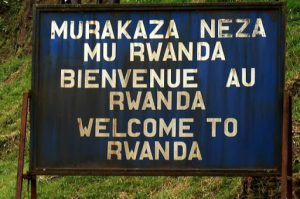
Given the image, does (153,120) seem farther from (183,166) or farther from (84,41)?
(84,41)

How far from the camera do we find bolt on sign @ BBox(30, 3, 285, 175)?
Result: 692 cm

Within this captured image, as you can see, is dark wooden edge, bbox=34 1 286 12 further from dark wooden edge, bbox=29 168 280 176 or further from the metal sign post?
dark wooden edge, bbox=29 168 280 176

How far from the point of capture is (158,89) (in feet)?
23.3

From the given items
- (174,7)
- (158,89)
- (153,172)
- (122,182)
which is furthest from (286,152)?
(122,182)

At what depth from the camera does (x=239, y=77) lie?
698cm

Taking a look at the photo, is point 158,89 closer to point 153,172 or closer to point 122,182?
point 153,172

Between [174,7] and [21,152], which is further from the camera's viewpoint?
[174,7]

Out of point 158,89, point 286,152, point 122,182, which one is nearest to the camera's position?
point 286,152

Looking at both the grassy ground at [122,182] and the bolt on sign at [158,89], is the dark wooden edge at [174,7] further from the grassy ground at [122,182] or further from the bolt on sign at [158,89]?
the grassy ground at [122,182]

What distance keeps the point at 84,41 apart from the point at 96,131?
986 mm

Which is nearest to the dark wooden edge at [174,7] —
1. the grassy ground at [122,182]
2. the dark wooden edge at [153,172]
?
the dark wooden edge at [153,172]

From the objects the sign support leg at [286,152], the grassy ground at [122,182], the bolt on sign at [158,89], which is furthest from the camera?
the grassy ground at [122,182]

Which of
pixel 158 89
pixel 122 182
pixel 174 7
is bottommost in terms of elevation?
pixel 122 182

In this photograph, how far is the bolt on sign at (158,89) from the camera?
272 inches
